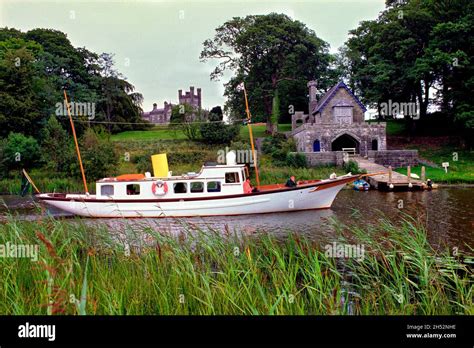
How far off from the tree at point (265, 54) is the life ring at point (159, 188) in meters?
20.5

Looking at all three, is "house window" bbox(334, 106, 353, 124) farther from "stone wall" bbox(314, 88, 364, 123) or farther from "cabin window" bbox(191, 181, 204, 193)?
"cabin window" bbox(191, 181, 204, 193)

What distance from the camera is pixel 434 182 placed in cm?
2522

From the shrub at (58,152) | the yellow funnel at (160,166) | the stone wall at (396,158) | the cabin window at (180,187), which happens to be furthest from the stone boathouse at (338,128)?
the shrub at (58,152)

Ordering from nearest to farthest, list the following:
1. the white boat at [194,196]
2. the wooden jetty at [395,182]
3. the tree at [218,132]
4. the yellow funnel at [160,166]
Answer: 1. the white boat at [194,196]
2. the yellow funnel at [160,166]
3. the wooden jetty at [395,182]
4. the tree at [218,132]

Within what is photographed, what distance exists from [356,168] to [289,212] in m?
12.7

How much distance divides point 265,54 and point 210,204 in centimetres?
2354

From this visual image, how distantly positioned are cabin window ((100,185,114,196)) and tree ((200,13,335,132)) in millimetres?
20732

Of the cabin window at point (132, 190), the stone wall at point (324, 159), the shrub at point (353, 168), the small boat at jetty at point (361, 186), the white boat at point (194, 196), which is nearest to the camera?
the white boat at point (194, 196)

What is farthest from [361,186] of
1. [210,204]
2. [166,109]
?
[166,109]

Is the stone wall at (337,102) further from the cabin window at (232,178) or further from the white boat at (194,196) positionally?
the cabin window at (232,178)

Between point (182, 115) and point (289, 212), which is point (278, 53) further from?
point (289, 212)

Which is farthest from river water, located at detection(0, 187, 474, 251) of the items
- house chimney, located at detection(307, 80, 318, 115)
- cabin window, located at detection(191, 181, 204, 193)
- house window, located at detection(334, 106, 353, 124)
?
house chimney, located at detection(307, 80, 318, 115)

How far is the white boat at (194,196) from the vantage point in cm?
1680
